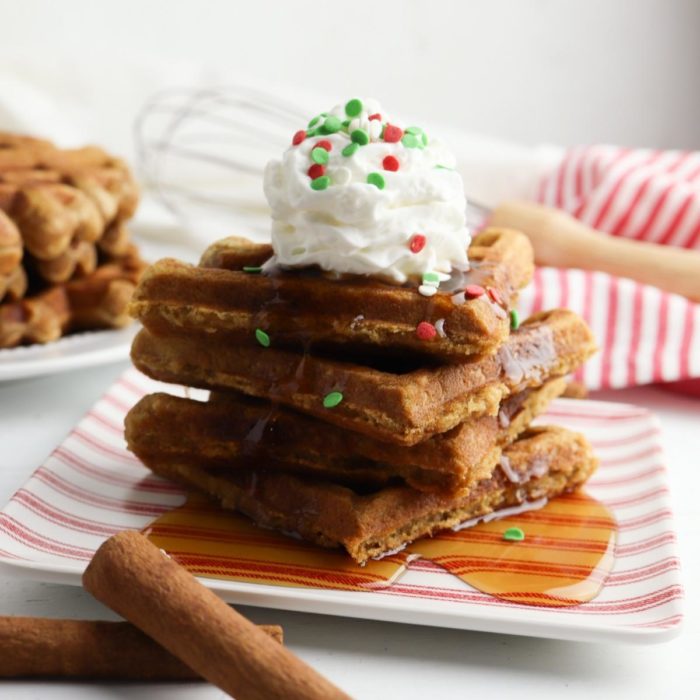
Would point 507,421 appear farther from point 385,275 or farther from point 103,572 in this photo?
point 103,572

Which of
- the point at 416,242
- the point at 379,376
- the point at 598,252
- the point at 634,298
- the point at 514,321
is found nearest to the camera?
the point at 379,376

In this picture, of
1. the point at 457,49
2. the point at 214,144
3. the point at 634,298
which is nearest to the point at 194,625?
the point at 634,298

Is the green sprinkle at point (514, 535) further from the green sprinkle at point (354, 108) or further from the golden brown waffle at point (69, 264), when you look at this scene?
the golden brown waffle at point (69, 264)

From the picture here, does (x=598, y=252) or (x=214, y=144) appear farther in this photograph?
(x=214, y=144)

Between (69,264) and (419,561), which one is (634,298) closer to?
(419,561)

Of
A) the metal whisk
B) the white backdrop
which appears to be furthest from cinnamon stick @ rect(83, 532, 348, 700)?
the white backdrop

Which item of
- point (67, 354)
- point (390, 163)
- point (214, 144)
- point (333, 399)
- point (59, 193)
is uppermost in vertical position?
point (390, 163)

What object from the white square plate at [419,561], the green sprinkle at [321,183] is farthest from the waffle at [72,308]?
the green sprinkle at [321,183]

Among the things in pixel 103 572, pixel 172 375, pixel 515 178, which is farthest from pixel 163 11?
pixel 103 572
